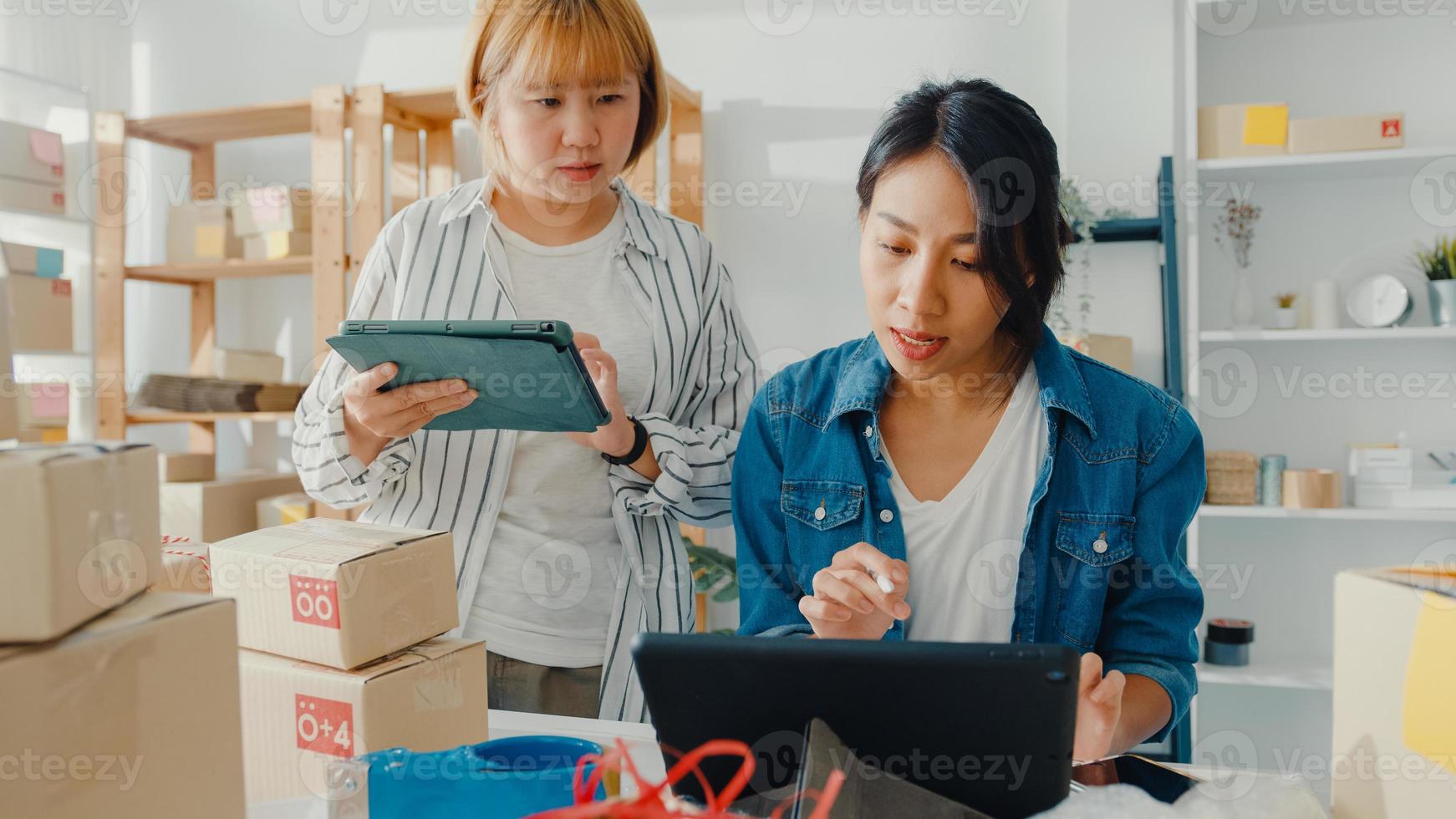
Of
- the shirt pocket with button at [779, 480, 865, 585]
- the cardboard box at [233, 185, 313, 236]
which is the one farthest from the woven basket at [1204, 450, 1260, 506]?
Result: the cardboard box at [233, 185, 313, 236]

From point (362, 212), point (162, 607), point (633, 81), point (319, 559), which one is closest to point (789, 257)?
point (362, 212)

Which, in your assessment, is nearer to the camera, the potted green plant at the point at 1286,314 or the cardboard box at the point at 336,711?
the cardboard box at the point at 336,711

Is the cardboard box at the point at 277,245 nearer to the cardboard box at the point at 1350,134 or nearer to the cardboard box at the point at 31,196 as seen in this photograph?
the cardboard box at the point at 31,196

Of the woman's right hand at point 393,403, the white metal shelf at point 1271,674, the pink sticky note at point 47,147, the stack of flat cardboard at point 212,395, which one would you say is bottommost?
the white metal shelf at point 1271,674

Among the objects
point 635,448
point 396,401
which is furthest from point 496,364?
point 635,448

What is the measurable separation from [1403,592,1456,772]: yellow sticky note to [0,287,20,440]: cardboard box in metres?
0.88

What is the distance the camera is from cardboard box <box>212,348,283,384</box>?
3.26 meters

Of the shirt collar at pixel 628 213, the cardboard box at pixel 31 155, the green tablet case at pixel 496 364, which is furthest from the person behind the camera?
the cardboard box at pixel 31 155

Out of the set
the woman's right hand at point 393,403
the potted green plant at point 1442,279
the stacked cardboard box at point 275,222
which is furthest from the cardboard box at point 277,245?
the potted green plant at point 1442,279

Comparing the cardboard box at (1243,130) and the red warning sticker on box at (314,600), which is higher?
the cardboard box at (1243,130)

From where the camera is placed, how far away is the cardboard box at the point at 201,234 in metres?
3.28

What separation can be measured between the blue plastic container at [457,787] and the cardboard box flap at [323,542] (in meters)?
0.21

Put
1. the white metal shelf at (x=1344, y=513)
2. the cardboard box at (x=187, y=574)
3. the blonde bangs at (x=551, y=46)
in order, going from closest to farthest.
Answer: the cardboard box at (x=187, y=574) → the blonde bangs at (x=551, y=46) → the white metal shelf at (x=1344, y=513)

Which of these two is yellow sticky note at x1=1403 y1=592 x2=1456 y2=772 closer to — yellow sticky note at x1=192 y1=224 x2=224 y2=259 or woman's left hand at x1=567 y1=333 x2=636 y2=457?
woman's left hand at x1=567 y1=333 x2=636 y2=457
